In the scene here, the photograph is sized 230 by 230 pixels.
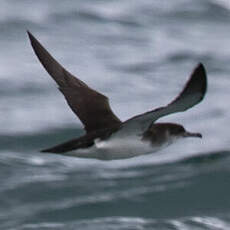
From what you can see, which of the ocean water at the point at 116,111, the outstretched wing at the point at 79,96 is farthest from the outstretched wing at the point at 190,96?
the ocean water at the point at 116,111

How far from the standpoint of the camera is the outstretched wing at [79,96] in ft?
45.0

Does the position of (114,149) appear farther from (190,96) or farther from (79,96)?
(190,96)

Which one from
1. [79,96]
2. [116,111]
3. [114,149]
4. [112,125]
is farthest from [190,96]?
[116,111]

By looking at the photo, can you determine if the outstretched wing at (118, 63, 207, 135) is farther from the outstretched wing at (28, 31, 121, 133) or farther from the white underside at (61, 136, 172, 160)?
the outstretched wing at (28, 31, 121, 133)

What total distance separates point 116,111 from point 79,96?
143 inches

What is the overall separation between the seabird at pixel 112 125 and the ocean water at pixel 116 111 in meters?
1.54

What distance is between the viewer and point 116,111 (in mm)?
17609

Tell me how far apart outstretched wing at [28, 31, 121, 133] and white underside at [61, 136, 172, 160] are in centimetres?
81

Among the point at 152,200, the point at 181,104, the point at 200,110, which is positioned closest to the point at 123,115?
the point at 200,110

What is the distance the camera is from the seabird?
38.0ft

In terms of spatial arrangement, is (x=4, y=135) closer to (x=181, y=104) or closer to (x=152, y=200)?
(x=152, y=200)

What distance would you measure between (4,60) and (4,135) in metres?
2.22

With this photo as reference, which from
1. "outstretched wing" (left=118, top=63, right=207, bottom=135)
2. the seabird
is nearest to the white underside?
the seabird

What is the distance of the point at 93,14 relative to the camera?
849 inches
